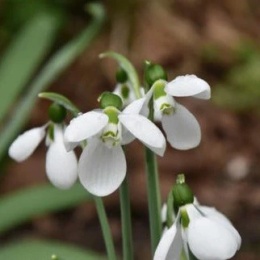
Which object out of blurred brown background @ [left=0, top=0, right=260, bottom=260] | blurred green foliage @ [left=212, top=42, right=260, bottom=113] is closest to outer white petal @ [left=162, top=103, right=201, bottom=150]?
blurred brown background @ [left=0, top=0, right=260, bottom=260]

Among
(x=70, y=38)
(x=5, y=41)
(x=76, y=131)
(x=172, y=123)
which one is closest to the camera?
(x=76, y=131)

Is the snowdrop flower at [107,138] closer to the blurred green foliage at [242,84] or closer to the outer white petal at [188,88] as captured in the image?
the outer white petal at [188,88]

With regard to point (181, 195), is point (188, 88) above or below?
above

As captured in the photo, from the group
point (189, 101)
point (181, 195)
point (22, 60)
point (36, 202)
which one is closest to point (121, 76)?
point (181, 195)

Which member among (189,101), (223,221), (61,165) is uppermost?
(61,165)

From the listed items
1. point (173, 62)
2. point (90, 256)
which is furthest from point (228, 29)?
point (90, 256)

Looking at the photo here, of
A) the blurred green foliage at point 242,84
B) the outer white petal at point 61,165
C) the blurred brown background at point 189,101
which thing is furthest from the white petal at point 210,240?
the blurred green foliage at point 242,84

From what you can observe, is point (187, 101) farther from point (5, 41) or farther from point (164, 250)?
point (164, 250)

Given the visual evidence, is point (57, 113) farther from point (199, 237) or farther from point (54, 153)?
point (199, 237)
